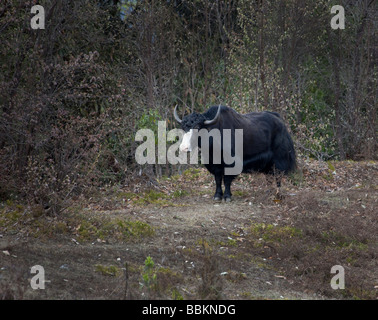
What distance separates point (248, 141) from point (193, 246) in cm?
368

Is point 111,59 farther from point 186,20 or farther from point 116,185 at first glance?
point 116,185

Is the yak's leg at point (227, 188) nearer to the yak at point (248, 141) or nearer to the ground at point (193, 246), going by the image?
the yak at point (248, 141)

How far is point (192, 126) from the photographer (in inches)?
400

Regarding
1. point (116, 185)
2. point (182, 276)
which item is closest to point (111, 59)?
point (116, 185)

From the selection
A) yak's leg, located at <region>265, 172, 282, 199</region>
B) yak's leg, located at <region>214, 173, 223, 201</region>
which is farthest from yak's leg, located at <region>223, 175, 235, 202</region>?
yak's leg, located at <region>265, 172, 282, 199</region>

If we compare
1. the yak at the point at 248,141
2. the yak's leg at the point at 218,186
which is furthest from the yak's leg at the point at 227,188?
the yak's leg at the point at 218,186

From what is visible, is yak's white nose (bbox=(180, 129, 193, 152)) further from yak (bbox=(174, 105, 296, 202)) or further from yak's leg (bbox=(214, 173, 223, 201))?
yak's leg (bbox=(214, 173, 223, 201))

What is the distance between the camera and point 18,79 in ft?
30.1

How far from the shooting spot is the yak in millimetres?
10266

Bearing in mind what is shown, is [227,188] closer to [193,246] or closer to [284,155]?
[284,155]

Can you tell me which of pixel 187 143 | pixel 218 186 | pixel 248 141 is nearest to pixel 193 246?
pixel 187 143

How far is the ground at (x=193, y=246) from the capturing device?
20.0 feet

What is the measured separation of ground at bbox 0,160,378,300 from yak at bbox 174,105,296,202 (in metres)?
0.55
